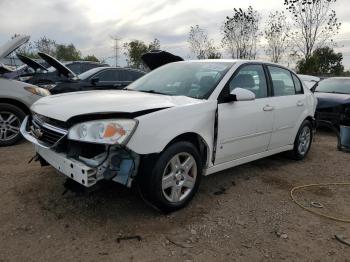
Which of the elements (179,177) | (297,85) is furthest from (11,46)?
(297,85)

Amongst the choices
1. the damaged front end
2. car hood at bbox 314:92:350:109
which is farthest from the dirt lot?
car hood at bbox 314:92:350:109

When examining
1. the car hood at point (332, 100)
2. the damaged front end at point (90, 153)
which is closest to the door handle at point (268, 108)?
the damaged front end at point (90, 153)

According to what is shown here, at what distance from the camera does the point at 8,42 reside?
20.3 ft

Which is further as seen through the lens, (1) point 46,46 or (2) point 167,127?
(1) point 46,46

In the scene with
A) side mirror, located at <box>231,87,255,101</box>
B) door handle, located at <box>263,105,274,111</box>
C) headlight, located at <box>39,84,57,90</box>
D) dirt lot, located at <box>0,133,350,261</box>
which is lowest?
dirt lot, located at <box>0,133,350,261</box>

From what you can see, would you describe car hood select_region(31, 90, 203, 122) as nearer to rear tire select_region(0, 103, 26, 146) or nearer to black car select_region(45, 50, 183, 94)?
rear tire select_region(0, 103, 26, 146)

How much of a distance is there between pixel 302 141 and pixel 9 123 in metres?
5.05

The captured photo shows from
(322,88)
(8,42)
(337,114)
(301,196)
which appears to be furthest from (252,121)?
(322,88)

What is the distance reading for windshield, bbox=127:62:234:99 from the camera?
4203mm

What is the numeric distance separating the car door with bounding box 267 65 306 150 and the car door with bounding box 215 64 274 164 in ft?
0.67

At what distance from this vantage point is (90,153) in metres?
3.36

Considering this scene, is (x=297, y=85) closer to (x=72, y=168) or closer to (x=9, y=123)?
(x=72, y=168)

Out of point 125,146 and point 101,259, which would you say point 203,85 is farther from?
point 101,259

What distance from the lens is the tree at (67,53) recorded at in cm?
4323
